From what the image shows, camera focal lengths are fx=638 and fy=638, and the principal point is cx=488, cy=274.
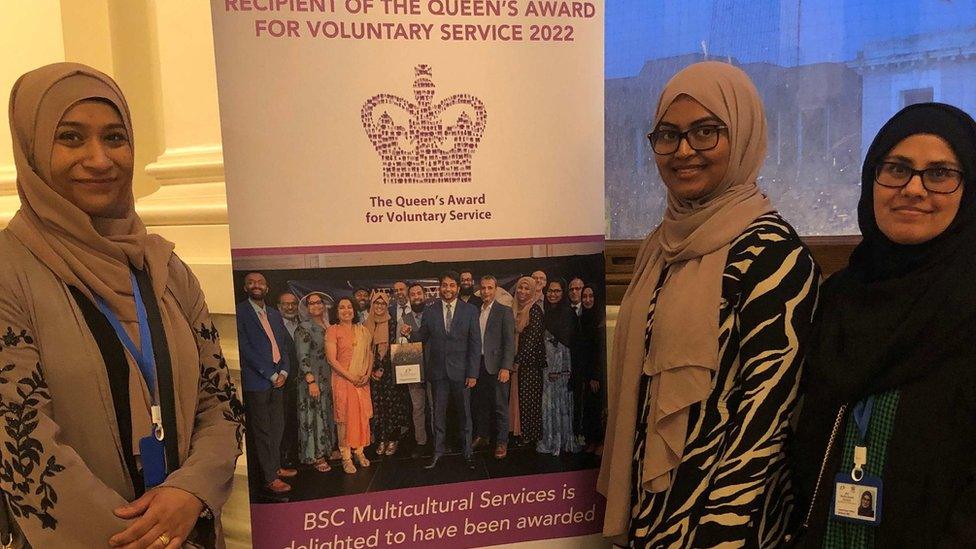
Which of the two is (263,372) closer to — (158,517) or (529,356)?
(158,517)

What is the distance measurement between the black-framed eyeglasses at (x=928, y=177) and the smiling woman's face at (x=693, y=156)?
0.99 ft

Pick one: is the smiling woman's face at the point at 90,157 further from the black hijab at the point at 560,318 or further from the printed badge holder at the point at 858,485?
the printed badge holder at the point at 858,485

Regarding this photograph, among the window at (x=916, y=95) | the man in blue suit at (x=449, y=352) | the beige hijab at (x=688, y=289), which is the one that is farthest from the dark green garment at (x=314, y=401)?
the window at (x=916, y=95)

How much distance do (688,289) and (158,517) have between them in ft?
3.77

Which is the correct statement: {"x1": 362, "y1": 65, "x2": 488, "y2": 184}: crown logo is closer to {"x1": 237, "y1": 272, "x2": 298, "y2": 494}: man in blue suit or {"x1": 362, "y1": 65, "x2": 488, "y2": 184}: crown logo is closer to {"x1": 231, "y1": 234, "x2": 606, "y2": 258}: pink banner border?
{"x1": 231, "y1": 234, "x2": 606, "y2": 258}: pink banner border

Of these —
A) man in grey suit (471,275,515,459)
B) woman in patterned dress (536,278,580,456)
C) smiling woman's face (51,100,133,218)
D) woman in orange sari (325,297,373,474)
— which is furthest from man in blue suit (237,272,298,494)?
woman in patterned dress (536,278,580,456)

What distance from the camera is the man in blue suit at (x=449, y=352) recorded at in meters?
1.59

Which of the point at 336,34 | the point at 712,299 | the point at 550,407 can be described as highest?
the point at 336,34

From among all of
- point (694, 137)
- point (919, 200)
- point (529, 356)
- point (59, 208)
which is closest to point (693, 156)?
point (694, 137)

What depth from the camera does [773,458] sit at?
1.28 metres

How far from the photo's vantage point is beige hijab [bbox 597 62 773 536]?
1.31 meters

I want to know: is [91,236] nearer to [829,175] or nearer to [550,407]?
[550,407]

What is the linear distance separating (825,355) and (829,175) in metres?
1.00

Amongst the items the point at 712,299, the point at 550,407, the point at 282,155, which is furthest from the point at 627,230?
the point at 282,155
